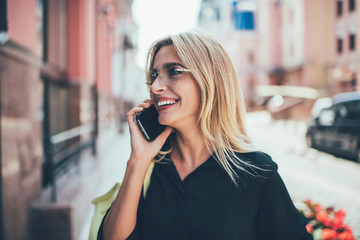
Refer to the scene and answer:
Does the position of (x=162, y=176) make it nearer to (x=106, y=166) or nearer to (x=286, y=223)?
(x=286, y=223)

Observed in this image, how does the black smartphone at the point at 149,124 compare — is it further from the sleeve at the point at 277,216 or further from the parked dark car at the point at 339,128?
the parked dark car at the point at 339,128

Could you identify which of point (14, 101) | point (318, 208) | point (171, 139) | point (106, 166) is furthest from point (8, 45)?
point (106, 166)

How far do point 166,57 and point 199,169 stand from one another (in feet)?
2.24

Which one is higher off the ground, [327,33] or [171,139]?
[327,33]

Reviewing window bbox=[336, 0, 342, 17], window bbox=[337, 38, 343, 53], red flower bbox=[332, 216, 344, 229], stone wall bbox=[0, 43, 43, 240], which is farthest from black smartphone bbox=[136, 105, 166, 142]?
window bbox=[336, 0, 342, 17]

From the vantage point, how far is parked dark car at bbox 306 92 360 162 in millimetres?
7902

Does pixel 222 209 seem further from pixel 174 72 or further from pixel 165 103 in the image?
pixel 174 72

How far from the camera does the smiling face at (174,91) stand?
1579 mm

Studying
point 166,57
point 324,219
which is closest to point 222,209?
point 166,57

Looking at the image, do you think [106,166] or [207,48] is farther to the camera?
[106,166]

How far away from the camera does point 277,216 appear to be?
1.32 meters

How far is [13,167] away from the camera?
9.55 ft

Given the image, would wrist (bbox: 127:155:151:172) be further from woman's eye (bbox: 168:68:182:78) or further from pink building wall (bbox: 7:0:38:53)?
pink building wall (bbox: 7:0:38:53)

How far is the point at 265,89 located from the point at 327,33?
28.3ft
